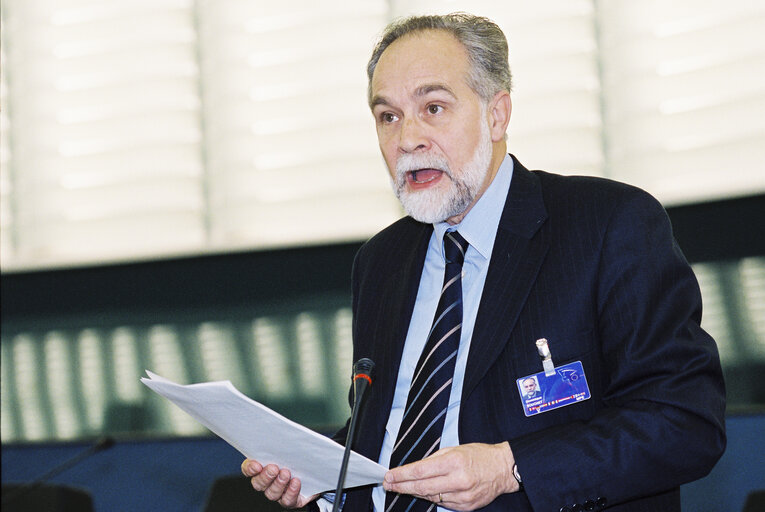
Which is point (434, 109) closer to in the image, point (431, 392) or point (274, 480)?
point (431, 392)

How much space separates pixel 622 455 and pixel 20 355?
2826 mm

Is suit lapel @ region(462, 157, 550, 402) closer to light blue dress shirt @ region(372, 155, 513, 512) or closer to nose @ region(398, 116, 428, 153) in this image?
light blue dress shirt @ region(372, 155, 513, 512)

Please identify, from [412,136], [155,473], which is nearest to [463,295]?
[412,136]

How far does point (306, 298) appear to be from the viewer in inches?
128

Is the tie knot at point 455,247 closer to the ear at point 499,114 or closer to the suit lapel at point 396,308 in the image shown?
the suit lapel at point 396,308

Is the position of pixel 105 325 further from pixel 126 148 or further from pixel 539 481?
pixel 539 481

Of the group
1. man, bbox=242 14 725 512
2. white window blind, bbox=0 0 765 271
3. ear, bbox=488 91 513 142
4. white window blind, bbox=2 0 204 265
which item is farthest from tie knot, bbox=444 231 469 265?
white window blind, bbox=2 0 204 265

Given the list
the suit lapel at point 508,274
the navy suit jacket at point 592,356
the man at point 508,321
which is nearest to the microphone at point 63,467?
the man at point 508,321

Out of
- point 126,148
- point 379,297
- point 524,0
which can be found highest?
point 524,0

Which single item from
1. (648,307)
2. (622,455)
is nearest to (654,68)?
(648,307)

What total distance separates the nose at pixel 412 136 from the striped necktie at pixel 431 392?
29cm

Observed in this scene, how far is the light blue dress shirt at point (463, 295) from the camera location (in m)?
1.68

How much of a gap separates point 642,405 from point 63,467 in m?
2.53

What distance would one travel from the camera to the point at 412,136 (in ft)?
5.85
